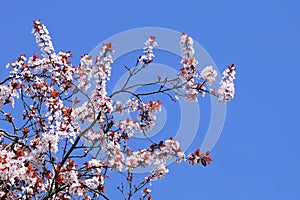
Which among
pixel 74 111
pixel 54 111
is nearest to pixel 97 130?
pixel 74 111

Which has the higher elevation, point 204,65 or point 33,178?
point 204,65

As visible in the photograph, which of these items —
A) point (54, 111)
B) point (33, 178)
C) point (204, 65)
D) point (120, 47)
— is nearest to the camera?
point (33, 178)

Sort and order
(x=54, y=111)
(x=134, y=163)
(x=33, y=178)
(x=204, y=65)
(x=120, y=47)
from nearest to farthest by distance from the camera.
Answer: (x=33, y=178) < (x=54, y=111) < (x=134, y=163) < (x=204, y=65) < (x=120, y=47)

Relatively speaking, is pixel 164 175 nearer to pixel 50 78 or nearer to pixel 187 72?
pixel 187 72

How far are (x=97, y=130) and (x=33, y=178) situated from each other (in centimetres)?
125

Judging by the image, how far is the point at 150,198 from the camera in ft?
19.8

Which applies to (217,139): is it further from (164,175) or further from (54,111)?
(54,111)

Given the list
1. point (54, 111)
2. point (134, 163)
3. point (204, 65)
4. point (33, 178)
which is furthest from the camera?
point (204, 65)

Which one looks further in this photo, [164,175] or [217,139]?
[217,139]

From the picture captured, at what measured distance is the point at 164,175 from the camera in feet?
20.3

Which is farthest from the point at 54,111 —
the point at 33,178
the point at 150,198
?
the point at 150,198

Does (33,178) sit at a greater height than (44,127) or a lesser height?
lesser

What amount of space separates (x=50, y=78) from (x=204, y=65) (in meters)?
1.87

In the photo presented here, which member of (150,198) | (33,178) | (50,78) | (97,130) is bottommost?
(33,178)
